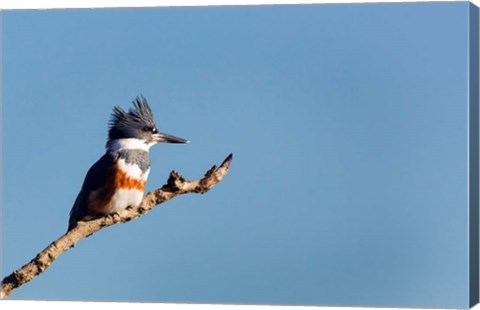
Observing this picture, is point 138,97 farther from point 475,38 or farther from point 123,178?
point 475,38

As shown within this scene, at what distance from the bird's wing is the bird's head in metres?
0.17

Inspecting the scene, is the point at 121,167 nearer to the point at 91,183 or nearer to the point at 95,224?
the point at 91,183

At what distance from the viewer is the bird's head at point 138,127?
7.66 metres

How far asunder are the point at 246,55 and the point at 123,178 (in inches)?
43.0

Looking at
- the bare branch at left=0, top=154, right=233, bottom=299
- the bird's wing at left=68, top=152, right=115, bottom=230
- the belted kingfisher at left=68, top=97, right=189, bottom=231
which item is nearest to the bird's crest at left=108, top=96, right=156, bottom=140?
the belted kingfisher at left=68, top=97, right=189, bottom=231

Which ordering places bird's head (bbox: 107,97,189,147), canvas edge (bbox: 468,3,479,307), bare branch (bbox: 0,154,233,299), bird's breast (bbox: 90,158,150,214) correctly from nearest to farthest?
bare branch (bbox: 0,154,233,299)
canvas edge (bbox: 468,3,479,307)
bird's breast (bbox: 90,158,150,214)
bird's head (bbox: 107,97,189,147)

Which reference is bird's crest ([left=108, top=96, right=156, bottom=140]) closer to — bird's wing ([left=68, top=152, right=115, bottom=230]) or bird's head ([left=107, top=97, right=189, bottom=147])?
bird's head ([left=107, top=97, right=189, bottom=147])

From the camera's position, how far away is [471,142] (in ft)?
23.1

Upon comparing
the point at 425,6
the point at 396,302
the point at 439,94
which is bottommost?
the point at 396,302

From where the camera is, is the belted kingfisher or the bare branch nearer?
the bare branch

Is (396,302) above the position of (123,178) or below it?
below

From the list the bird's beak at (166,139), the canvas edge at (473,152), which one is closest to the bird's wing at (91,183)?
the bird's beak at (166,139)

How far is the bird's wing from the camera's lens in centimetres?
752

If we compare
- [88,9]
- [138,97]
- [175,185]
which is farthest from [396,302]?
[88,9]
